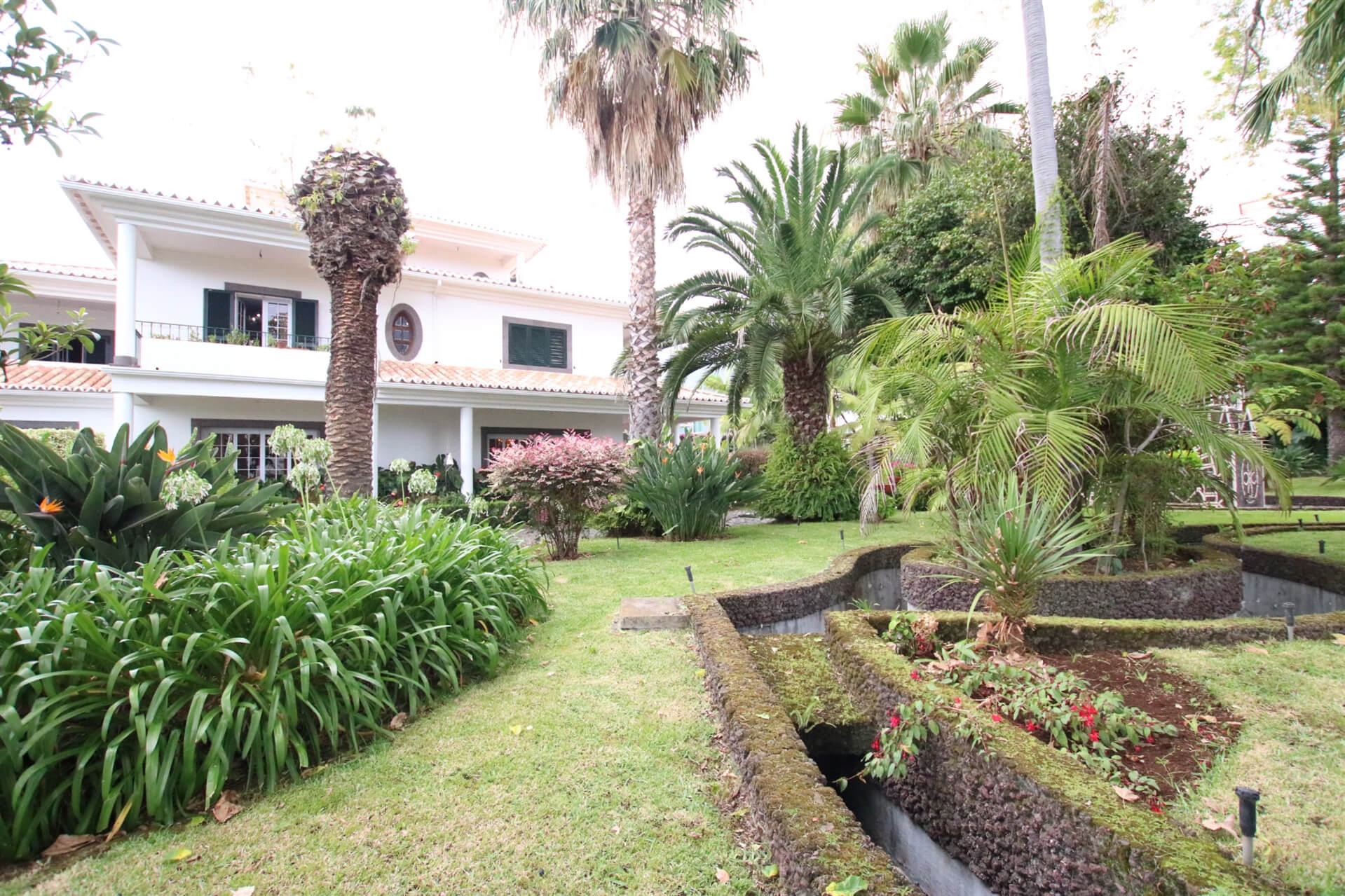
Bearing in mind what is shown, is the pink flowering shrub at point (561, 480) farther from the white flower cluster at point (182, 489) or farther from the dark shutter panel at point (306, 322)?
the dark shutter panel at point (306, 322)

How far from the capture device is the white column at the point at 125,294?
38.3 ft

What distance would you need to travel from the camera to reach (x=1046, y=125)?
7.98m

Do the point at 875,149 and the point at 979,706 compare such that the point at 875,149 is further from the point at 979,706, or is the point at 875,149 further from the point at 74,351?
the point at 74,351

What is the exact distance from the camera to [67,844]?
241 centimetres

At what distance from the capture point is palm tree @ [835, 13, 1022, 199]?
55.3ft

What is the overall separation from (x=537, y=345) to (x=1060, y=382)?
1406 cm

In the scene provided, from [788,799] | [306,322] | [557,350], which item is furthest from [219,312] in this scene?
[788,799]

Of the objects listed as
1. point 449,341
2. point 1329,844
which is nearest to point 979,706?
point 1329,844

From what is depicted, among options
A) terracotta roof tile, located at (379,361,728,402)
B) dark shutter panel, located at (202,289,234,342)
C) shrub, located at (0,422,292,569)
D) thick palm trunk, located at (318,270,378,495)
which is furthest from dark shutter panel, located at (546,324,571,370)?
shrub, located at (0,422,292,569)

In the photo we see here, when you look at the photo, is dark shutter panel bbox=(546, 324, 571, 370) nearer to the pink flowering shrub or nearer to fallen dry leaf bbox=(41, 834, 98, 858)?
the pink flowering shrub

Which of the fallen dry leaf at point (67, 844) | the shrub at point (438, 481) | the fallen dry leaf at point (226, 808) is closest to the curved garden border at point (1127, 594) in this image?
the fallen dry leaf at point (226, 808)

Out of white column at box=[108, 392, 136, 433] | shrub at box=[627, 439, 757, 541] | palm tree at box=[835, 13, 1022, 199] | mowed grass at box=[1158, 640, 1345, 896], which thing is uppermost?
palm tree at box=[835, 13, 1022, 199]

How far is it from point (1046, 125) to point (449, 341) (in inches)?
505

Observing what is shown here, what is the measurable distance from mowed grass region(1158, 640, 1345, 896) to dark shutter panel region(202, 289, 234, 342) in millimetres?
15897
